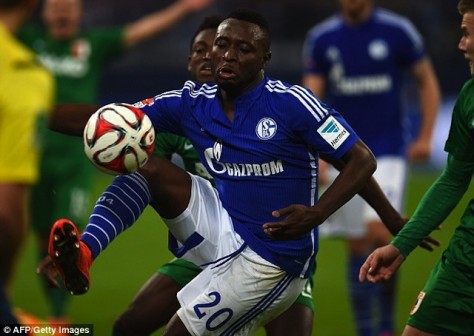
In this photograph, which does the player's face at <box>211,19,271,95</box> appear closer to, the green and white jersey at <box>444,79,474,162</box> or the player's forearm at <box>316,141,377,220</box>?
the player's forearm at <box>316,141,377,220</box>

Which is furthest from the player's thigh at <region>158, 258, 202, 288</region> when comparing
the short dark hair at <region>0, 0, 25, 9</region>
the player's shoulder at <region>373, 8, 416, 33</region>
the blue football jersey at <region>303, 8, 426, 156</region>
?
the player's shoulder at <region>373, 8, 416, 33</region>

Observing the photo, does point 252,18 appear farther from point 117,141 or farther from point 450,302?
point 450,302

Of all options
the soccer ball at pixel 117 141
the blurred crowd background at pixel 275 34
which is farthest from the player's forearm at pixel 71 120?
the blurred crowd background at pixel 275 34

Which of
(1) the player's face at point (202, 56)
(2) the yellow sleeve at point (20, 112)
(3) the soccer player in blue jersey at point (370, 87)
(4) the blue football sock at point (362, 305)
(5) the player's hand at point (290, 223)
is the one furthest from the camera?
(3) the soccer player in blue jersey at point (370, 87)

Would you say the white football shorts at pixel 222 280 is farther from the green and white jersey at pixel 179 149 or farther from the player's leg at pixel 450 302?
the player's leg at pixel 450 302

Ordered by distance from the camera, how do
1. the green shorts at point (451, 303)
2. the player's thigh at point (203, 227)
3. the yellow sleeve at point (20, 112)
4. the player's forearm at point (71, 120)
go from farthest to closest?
1. the player's forearm at point (71, 120)
2. the player's thigh at point (203, 227)
3. the green shorts at point (451, 303)
4. the yellow sleeve at point (20, 112)

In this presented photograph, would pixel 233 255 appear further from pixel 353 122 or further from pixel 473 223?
pixel 353 122

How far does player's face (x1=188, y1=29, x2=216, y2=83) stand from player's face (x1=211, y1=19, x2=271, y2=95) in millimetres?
758

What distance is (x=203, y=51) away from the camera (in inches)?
229

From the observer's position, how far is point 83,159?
907 cm

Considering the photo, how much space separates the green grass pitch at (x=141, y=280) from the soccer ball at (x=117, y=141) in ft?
10.00

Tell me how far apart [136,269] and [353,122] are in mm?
3277

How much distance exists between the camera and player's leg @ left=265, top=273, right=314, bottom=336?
5398 millimetres

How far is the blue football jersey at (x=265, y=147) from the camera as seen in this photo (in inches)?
188
